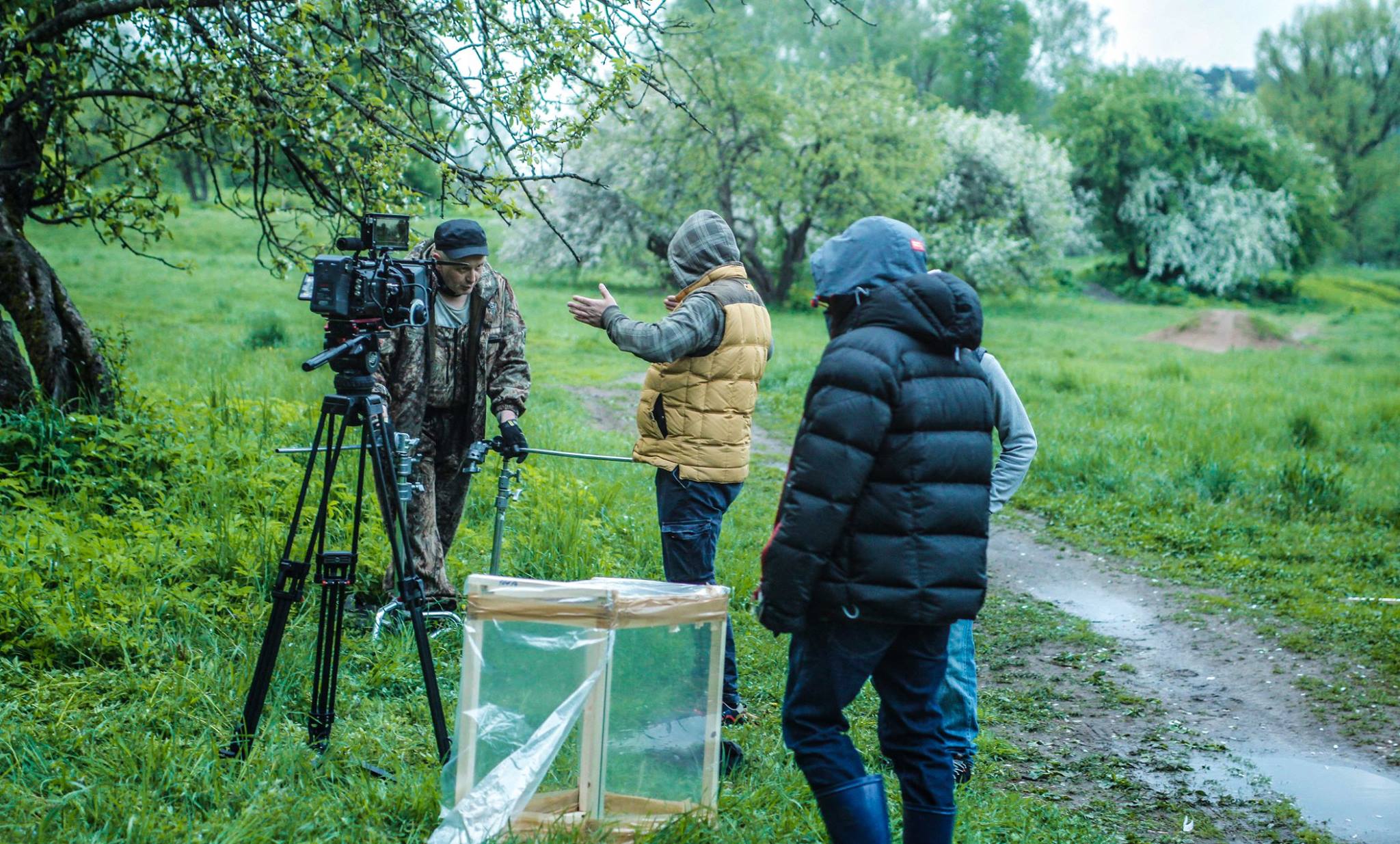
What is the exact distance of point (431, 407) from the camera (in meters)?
5.34

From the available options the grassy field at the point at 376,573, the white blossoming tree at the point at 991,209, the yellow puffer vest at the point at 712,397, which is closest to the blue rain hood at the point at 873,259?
the yellow puffer vest at the point at 712,397

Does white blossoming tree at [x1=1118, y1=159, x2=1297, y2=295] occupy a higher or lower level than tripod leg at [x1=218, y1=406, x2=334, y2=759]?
higher

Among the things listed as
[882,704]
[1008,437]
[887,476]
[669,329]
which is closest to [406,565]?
[669,329]

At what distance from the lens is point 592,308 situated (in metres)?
4.38

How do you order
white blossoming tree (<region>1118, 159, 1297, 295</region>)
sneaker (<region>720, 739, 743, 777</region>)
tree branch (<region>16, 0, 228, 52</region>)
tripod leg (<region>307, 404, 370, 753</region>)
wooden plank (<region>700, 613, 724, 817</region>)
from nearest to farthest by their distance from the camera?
wooden plank (<region>700, 613, 724, 817</region>)
tripod leg (<region>307, 404, 370, 753</region>)
sneaker (<region>720, 739, 743, 777</region>)
tree branch (<region>16, 0, 228, 52</region>)
white blossoming tree (<region>1118, 159, 1297, 295</region>)

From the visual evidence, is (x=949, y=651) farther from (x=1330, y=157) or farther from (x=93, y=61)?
(x=1330, y=157)

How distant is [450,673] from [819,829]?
1781 millimetres

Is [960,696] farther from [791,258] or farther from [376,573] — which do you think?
[791,258]

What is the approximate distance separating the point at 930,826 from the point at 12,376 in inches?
257

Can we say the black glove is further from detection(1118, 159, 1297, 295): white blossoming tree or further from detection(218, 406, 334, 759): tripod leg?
detection(1118, 159, 1297, 295): white blossoming tree

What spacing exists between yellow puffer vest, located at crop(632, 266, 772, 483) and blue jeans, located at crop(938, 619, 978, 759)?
3.43 feet

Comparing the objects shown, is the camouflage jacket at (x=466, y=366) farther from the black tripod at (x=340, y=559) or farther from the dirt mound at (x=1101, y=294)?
the dirt mound at (x=1101, y=294)

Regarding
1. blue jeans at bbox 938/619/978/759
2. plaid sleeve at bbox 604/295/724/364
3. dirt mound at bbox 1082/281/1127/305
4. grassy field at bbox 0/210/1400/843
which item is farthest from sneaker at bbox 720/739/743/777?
dirt mound at bbox 1082/281/1127/305

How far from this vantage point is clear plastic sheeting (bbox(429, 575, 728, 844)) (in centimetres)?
322
